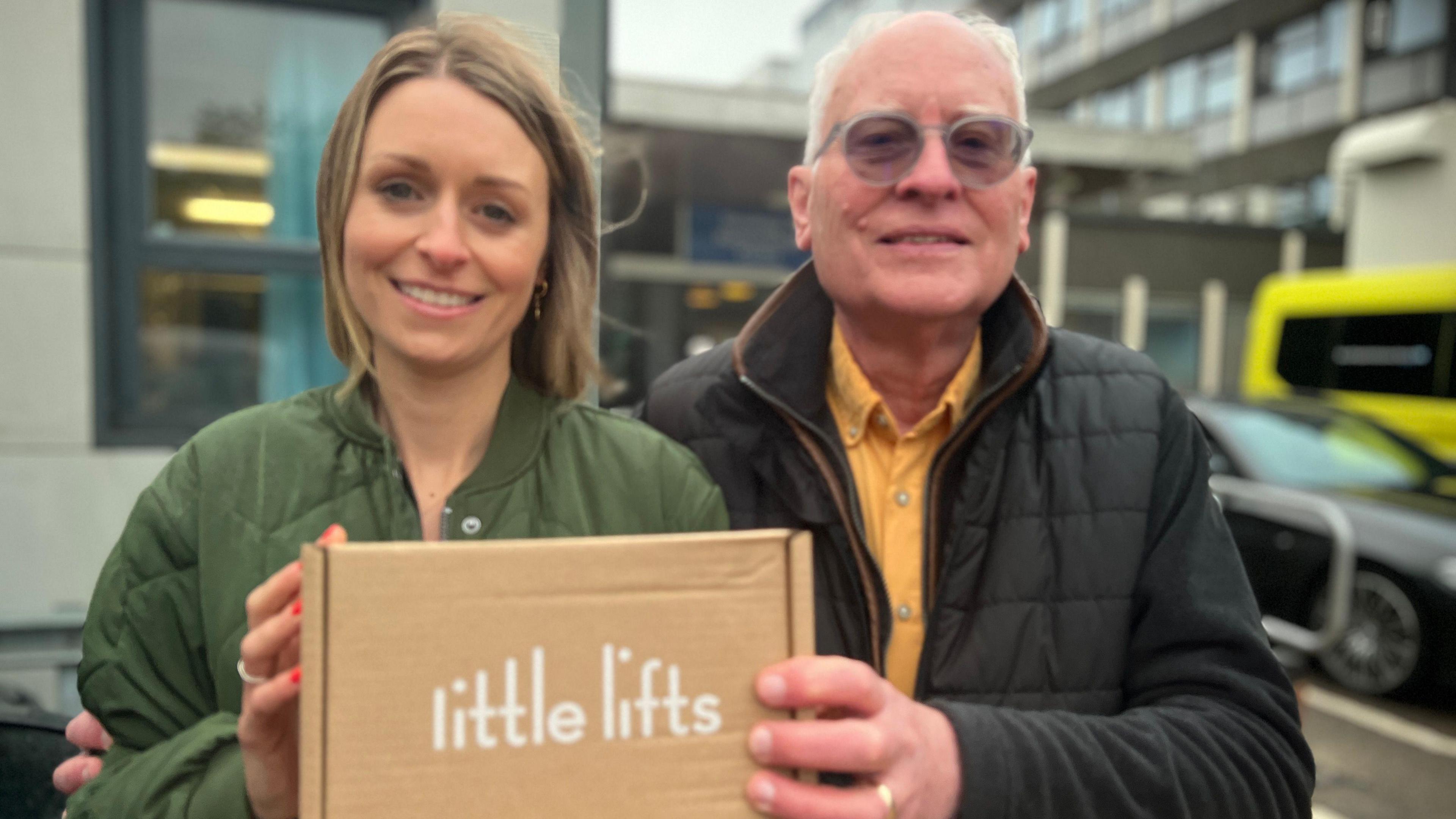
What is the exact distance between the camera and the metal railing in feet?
16.1

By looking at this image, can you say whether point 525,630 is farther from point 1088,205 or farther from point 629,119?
point 1088,205

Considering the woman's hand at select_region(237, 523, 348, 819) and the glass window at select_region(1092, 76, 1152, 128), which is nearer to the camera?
the woman's hand at select_region(237, 523, 348, 819)

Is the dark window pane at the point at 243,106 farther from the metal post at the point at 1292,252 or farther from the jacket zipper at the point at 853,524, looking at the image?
the metal post at the point at 1292,252

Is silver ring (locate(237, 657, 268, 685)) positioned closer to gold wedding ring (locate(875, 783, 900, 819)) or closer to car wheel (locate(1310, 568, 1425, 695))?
gold wedding ring (locate(875, 783, 900, 819))

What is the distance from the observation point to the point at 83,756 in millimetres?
1352

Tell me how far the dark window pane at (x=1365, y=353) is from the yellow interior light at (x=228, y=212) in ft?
27.0

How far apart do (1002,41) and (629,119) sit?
13.3 meters

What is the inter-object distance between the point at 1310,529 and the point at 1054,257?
11550 mm

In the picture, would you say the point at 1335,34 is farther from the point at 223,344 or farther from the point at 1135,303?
the point at 223,344

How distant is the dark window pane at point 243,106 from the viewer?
3.52 meters

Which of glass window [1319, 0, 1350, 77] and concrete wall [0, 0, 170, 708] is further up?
glass window [1319, 0, 1350, 77]

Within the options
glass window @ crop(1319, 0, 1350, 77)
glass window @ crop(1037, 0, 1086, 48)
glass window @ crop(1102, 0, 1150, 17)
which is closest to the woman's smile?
glass window @ crop(1319, 0, 1350, 77)

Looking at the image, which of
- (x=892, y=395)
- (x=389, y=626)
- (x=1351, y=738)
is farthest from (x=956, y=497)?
(x=1351, y=738)

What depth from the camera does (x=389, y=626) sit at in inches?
35.7
